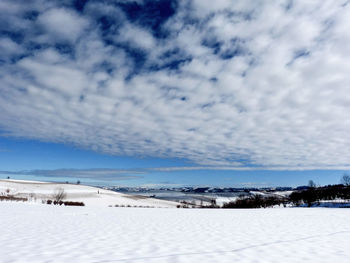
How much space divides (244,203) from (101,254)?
105 meters

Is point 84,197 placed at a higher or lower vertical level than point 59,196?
lower

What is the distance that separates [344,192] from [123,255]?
131725 mm

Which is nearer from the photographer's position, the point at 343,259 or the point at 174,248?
the point at 343,259

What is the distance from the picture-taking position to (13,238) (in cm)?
1037

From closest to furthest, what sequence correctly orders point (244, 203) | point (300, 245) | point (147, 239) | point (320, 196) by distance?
point (300, 245)
point (147, 239)
point (244, 203)
point (320, 196)

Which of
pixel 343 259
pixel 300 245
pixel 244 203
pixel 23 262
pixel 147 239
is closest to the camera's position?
pixel 23 262

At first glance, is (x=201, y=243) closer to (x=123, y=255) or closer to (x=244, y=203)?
(x=123, y=255)

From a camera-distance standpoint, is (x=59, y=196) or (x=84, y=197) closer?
(x=59, y=196)

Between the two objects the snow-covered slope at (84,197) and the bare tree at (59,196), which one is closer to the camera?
the bare tree at (59,196)

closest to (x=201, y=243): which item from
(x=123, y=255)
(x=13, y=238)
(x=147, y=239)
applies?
(x=147, y=239)

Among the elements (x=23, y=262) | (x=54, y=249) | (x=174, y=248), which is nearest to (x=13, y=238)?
(x=54, y=249)

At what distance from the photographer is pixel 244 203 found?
103625 mm

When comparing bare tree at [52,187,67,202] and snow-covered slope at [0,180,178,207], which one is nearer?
bare tree at [52,187,67,202]

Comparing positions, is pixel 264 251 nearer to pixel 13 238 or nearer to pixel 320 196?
pixel 13 238
